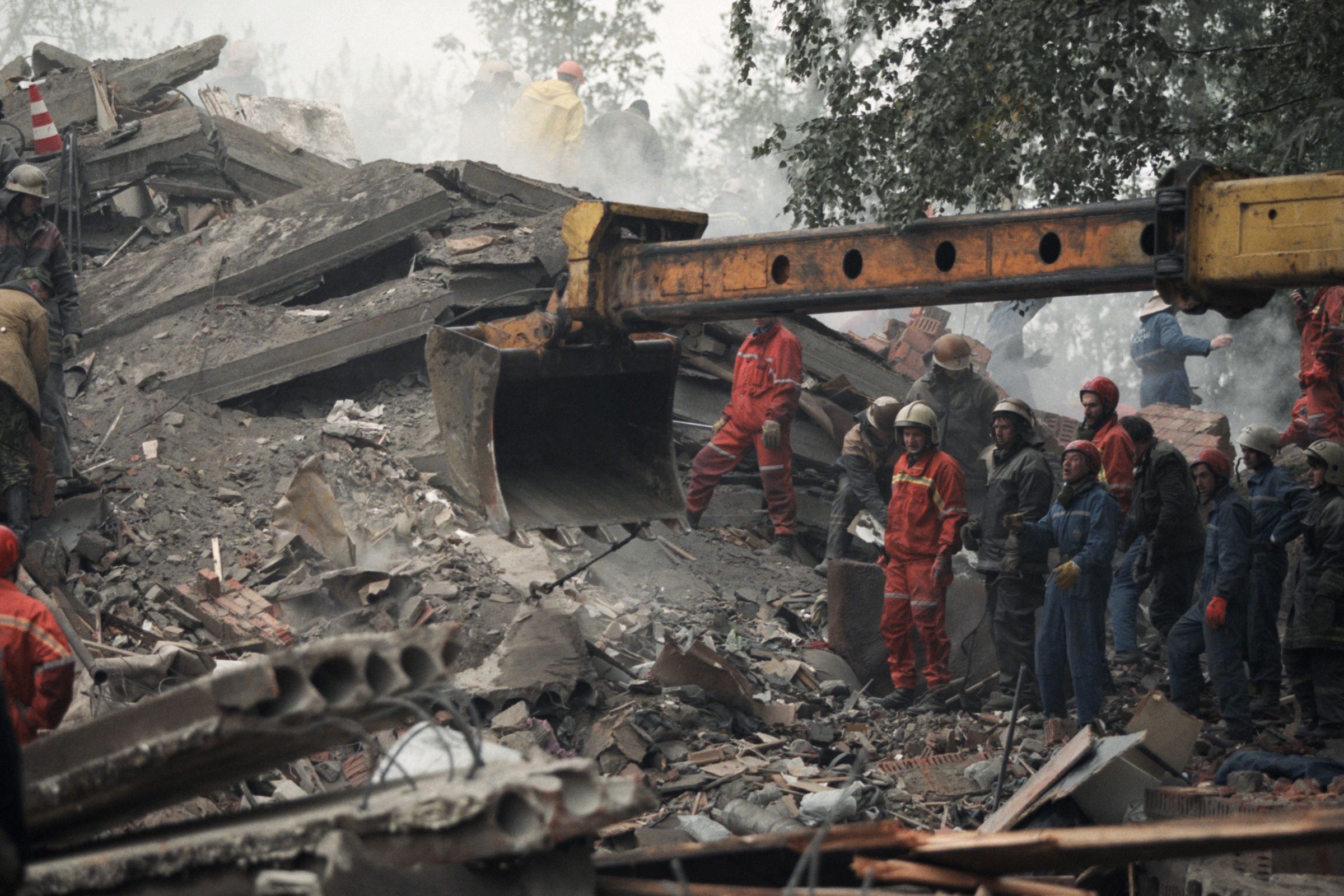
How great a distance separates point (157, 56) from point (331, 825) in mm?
12373

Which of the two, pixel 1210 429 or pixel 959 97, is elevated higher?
pixel 959 97

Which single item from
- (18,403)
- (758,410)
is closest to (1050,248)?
(758,410)

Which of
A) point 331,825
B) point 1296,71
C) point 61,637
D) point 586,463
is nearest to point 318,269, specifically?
point 586,463

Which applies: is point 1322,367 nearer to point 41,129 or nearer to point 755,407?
point 755,407

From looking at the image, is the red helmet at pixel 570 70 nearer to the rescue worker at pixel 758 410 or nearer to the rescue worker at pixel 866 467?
the rescue worker at pixel 758 410

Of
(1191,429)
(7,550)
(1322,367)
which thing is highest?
(1322,367)

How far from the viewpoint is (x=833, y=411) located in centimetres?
1075

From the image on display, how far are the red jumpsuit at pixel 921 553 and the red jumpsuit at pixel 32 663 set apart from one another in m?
5.00

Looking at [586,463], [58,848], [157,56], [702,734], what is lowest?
[702,734]

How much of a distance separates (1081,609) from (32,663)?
5346 mm

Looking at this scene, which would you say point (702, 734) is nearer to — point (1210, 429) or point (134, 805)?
point (134, 805)

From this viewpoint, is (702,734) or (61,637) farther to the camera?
(702,734)

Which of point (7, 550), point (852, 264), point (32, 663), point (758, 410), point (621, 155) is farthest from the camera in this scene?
point (621, 155)

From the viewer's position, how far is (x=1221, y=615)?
22.3ft
